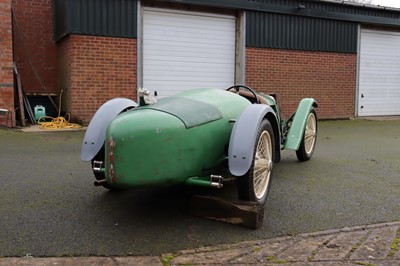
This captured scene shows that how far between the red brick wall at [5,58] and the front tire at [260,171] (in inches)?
321

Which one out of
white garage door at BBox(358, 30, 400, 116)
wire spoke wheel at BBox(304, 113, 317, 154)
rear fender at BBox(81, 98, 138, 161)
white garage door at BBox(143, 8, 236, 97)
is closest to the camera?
rear fender at BBox(81, 98, 138, 161)

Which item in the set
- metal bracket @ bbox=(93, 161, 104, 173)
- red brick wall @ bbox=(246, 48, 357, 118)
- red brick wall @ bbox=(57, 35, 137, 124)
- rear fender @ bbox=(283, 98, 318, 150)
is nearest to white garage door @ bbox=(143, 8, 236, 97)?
red brick wall @ bbox=(57, 35, 137, 124)

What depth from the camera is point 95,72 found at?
11.1 metres

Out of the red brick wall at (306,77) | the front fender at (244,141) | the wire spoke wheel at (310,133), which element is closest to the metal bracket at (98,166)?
the front fender at (244,141)

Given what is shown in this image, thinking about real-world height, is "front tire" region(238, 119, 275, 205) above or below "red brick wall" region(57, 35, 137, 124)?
below

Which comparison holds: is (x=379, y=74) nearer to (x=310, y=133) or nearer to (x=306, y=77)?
(x=306, y=77)

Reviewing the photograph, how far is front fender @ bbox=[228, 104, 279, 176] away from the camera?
11.9ft

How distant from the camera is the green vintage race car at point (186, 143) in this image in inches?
131

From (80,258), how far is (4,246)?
2.07 feet

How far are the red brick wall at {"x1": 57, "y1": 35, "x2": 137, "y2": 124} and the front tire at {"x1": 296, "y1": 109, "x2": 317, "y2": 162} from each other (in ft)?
19.2

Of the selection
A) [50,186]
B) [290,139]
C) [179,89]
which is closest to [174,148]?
[50,186]

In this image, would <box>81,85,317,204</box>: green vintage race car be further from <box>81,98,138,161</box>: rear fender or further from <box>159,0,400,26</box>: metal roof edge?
<box>159,0,400,26</box>: metal roof edge

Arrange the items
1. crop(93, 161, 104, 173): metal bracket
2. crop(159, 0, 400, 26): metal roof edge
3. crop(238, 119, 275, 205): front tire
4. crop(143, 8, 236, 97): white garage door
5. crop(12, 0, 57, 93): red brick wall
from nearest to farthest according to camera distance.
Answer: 1. crop(238, 119, 275, 205): front tire
2. crop(93, 161, 104, 173): metal bracket
3. crop(143, 8, 236, 97): white garage door
4. crop(12, 0, 57, 93): red brick wall
5. crop(159, 0, 400, 26): metal roof edge

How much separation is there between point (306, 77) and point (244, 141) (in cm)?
1111
